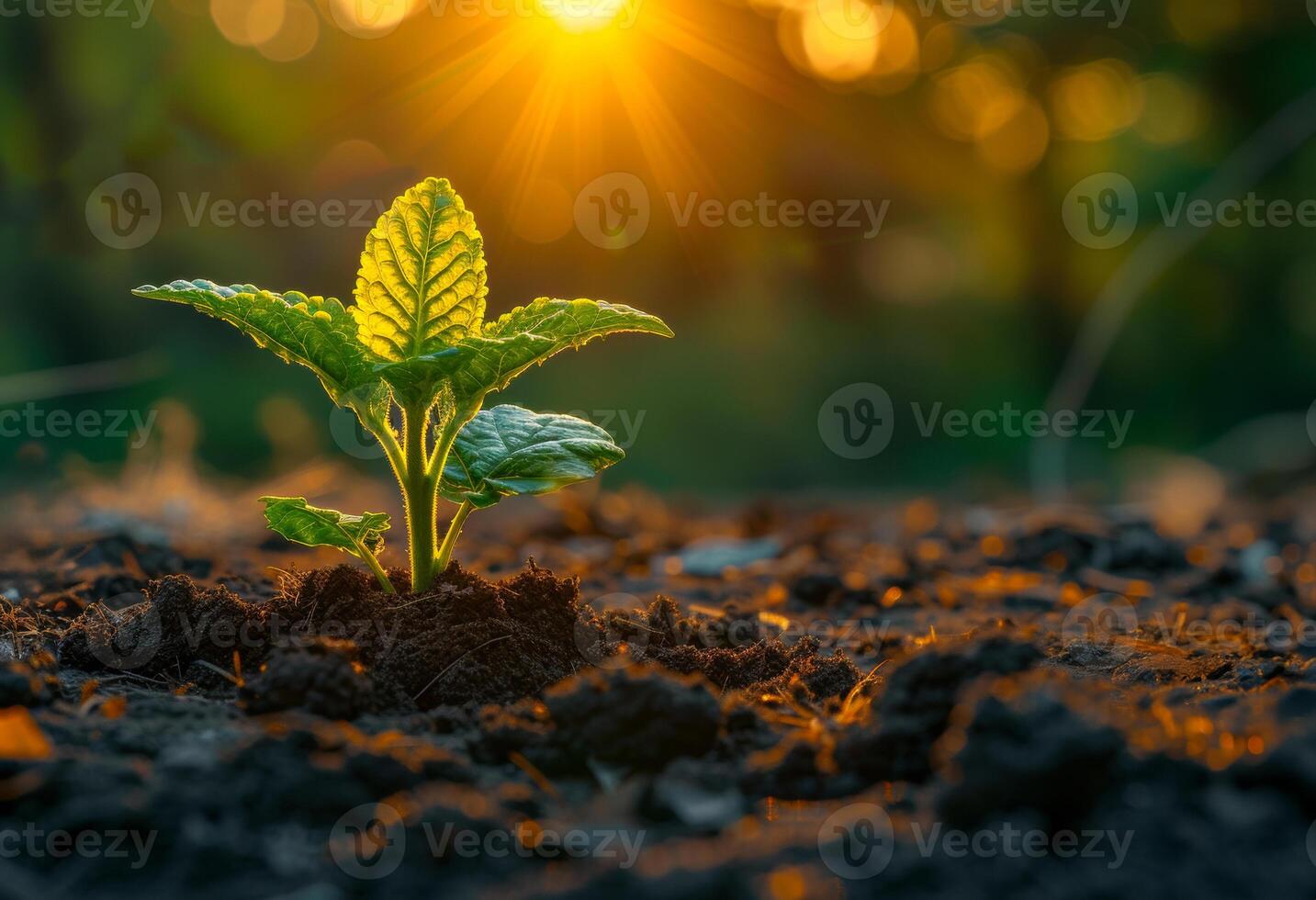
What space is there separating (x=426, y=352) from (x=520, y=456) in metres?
0.31

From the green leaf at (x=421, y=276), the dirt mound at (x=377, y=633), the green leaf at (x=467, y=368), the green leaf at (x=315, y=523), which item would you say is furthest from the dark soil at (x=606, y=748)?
the green leaf at (x=421, y=276)

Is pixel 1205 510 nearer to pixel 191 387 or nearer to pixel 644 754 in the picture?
pixel 644 754

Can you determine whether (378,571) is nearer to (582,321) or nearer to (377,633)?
(377,633)

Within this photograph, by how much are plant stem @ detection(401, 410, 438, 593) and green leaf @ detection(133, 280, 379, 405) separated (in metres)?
0.13

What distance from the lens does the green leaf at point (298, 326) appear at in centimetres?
204

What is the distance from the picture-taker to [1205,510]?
5.62 meters

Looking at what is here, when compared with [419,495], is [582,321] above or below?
above

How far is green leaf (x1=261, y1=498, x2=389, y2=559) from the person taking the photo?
2168mm

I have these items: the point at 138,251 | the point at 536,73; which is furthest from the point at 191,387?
the point at 536,73

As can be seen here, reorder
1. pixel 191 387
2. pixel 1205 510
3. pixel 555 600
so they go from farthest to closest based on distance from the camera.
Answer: pixel 191 387 < pixel 1205 510 < pixel 555 600

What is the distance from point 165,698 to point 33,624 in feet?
2.28

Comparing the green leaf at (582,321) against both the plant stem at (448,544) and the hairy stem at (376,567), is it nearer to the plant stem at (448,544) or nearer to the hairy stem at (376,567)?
the plant stem at (448,544)

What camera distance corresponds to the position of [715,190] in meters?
9.10

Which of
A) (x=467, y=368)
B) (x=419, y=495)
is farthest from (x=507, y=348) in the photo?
(x=419, y=495)
